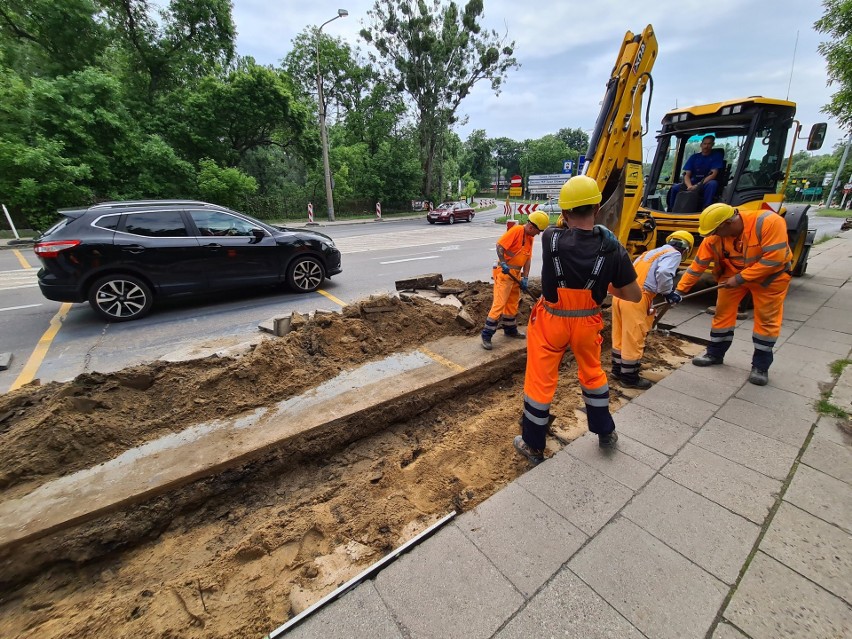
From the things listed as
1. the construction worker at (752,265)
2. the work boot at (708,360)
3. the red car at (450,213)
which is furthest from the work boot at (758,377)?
the red car at (450,213)

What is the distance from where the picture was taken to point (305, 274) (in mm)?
6641

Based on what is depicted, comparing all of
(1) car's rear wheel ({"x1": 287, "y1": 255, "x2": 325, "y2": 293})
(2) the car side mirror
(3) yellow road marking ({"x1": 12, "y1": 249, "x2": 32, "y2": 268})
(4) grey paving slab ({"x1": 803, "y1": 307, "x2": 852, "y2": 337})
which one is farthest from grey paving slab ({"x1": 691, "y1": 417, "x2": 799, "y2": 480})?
(3) yellow road marking ({"x1": 12, "y1": 249, "x2": 32, "y2": 268})

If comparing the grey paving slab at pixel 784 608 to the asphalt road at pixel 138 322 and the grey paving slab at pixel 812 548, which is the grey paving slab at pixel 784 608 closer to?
the grey paving slab at pixel 812 548

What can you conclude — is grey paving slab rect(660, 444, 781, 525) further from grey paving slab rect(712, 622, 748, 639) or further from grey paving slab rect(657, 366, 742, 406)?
grey paving slab rect(657, 366, 742, 406)

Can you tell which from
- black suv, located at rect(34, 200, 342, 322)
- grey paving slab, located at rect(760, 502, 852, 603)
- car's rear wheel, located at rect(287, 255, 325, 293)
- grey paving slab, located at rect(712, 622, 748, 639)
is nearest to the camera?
grey paving slab, located at rect(712, 622, 748, 639)

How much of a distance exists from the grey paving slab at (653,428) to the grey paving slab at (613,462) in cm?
21

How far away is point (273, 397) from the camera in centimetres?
317

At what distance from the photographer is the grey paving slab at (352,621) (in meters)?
1.50

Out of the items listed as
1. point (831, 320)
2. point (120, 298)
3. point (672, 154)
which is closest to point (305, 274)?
point (120, 298)

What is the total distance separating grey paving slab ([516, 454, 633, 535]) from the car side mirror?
22.0 feet

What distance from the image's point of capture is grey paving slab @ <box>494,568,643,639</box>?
58.7 inches

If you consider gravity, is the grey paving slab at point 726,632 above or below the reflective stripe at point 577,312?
below

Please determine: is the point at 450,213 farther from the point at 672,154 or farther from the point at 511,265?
the point at 511,265

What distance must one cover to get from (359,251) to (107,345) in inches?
298
